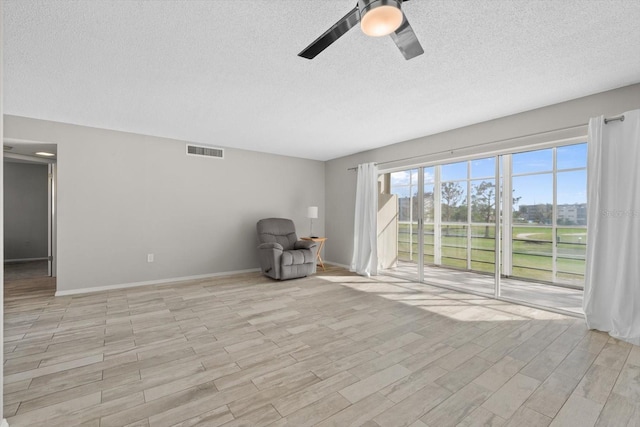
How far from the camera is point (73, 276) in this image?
13.0 feet

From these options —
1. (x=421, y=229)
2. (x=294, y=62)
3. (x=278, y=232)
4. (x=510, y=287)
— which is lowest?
(x=510, y=287)

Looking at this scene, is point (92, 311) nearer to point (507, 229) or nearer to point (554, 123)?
point (554, 123)

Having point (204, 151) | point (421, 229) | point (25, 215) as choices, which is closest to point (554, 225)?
point (421, 229)

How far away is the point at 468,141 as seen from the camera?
13.1 feet

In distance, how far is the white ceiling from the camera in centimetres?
180

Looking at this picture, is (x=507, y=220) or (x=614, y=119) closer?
(x=614, y=119)

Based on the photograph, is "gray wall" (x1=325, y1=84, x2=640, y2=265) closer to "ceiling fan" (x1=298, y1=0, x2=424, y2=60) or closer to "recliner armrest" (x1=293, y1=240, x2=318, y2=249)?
"recliner armrest" (x1=293, y1=240, x2=318, y2=249)

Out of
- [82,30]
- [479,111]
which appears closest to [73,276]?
[82,30]

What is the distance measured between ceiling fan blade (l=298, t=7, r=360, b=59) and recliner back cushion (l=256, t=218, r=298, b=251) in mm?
3816

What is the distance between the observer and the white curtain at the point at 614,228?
8.75ft

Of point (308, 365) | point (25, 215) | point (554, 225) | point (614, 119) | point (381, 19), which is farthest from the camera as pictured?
point (25, 215)

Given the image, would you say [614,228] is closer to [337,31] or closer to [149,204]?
[337,31]

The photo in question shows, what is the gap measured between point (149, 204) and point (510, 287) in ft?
19.7

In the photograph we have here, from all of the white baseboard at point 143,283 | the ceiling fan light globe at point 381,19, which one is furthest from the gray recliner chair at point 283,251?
the ceiling fan light globe at point 381,19
